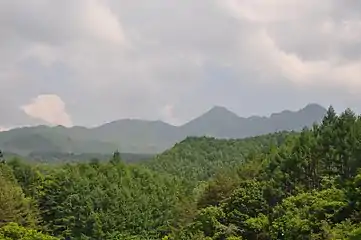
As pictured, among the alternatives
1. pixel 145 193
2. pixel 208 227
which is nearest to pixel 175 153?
pixel 145 193

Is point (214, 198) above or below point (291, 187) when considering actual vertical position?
below

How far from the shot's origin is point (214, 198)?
2554 inches

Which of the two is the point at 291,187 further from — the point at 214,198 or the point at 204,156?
the point at 204,156

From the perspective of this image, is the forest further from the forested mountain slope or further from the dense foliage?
the forested mountain slope

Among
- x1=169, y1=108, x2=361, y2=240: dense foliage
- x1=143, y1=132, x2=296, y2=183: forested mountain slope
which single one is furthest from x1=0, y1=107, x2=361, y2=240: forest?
x1=143, y1=132, x2=296, y2=183: forested mountain slope

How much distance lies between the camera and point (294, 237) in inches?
1615

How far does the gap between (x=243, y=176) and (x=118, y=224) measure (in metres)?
22.8

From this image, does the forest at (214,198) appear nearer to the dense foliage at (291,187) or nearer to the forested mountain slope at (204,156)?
the dense foliage at (291,187)

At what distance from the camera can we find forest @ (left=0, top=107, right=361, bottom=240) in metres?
43.1

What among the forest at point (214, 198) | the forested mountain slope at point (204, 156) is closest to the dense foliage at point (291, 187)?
the forest at point (214, 198)

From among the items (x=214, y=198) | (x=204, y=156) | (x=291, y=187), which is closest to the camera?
(x=291, y=187)

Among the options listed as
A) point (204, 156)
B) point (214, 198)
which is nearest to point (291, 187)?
point (214, 198)

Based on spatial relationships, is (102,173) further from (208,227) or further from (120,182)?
(208,227)

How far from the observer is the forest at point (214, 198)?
43062mm
